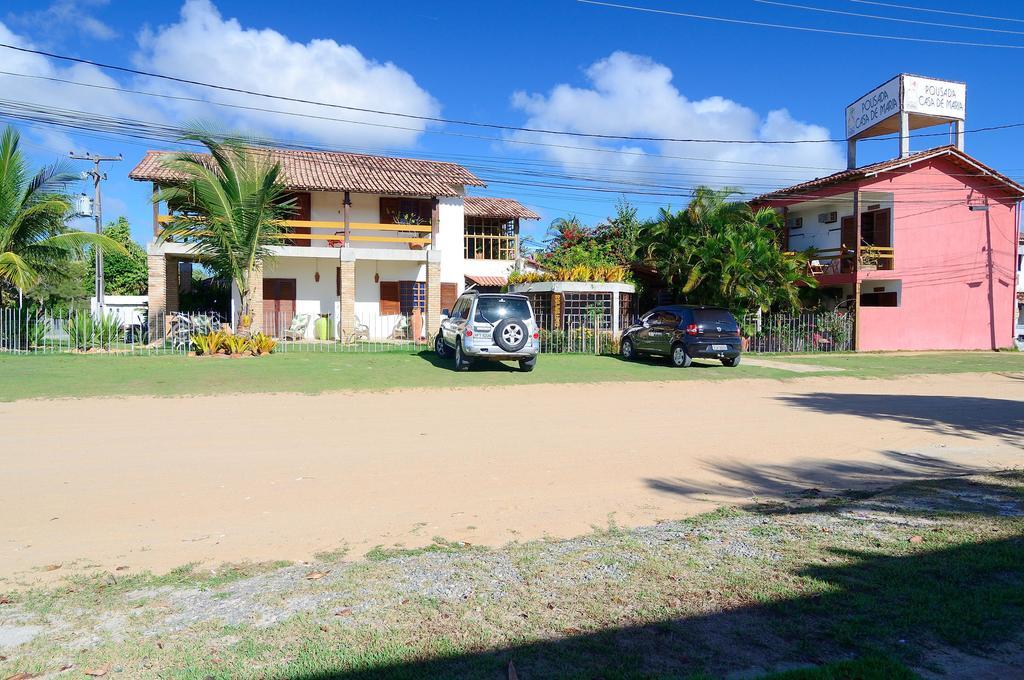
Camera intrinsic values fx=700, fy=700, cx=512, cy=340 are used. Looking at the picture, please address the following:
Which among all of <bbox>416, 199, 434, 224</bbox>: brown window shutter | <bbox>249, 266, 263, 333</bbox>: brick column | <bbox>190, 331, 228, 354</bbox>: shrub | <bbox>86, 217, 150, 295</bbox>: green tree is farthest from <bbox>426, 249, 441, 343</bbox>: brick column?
<bbox>86, 217, 150, 295</bbox>: green tree

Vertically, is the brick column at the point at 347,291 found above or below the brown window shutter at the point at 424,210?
below

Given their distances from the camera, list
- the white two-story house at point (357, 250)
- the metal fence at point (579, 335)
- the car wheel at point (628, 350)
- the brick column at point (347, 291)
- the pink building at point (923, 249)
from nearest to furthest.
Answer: the car wheel at point (628, 350) → the metal fence at point (579, 335) → the brick column at point (347, 291) → the white two-story house at point (357, 250) → the pink building at point (923, 249)

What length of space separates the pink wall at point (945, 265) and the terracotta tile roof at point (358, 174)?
1722 centimetres

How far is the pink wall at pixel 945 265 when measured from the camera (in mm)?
28266

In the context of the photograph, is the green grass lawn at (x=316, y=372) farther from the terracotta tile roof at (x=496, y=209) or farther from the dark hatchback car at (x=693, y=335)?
the terracotta tile roof at (x=496, y=209)

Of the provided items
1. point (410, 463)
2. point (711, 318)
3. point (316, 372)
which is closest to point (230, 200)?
point (316, 372)

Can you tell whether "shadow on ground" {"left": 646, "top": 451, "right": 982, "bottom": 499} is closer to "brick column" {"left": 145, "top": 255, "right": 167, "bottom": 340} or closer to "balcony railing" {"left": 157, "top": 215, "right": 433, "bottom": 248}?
"balcony railing" {"left": 157, "top": 215, "right": 433, "bottom": 248}

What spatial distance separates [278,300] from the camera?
2730 cm

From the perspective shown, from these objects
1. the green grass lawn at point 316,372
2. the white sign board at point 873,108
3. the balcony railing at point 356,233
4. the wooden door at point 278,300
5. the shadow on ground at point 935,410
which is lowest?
the shadow on ground at point 935,410

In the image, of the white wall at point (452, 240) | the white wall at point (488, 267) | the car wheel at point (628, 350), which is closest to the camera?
the car wheel at point (628, 350)

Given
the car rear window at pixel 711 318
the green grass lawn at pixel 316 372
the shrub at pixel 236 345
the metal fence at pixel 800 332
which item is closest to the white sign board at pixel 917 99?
the metal fence at pixel 800 332

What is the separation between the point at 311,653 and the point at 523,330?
1348 cm

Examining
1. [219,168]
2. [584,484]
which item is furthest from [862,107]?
[584,484]

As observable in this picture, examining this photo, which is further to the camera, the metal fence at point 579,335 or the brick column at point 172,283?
the brick column at point 172,283
